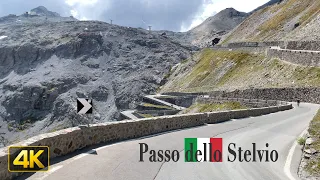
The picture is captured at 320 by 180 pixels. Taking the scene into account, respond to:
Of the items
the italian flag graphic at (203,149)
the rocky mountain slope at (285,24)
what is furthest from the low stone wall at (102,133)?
the rocky mountain slope at (285,24)

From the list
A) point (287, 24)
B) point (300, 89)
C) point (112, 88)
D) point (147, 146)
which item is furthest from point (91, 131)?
point (112, 88)

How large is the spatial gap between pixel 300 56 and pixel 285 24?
159 ft

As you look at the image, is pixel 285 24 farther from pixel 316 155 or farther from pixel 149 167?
pixel 149 167

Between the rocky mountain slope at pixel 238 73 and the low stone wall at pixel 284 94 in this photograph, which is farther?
the rocky mountain slope at pixel 238 73

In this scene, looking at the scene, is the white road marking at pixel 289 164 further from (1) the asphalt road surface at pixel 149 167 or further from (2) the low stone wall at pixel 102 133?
(2) the low stone wall at pixel 102 133

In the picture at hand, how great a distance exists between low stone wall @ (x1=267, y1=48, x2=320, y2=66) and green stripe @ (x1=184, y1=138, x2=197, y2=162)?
39245mm

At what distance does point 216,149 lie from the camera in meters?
15.8

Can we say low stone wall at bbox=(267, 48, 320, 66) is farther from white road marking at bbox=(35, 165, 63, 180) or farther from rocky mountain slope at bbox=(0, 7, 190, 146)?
rocky mountain slope at bbox=(0, 7, 190, 146)

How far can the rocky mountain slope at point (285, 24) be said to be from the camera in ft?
243

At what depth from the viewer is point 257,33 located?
112m

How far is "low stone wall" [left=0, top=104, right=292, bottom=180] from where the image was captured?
10.7 m

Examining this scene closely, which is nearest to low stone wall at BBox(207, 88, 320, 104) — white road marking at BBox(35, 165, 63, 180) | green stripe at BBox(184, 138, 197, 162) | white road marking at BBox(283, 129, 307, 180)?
white road marking at BBox(283, 129, 307, 180)

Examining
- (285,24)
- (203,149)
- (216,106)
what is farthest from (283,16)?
(203,149)

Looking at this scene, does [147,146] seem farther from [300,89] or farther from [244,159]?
[300,89]
